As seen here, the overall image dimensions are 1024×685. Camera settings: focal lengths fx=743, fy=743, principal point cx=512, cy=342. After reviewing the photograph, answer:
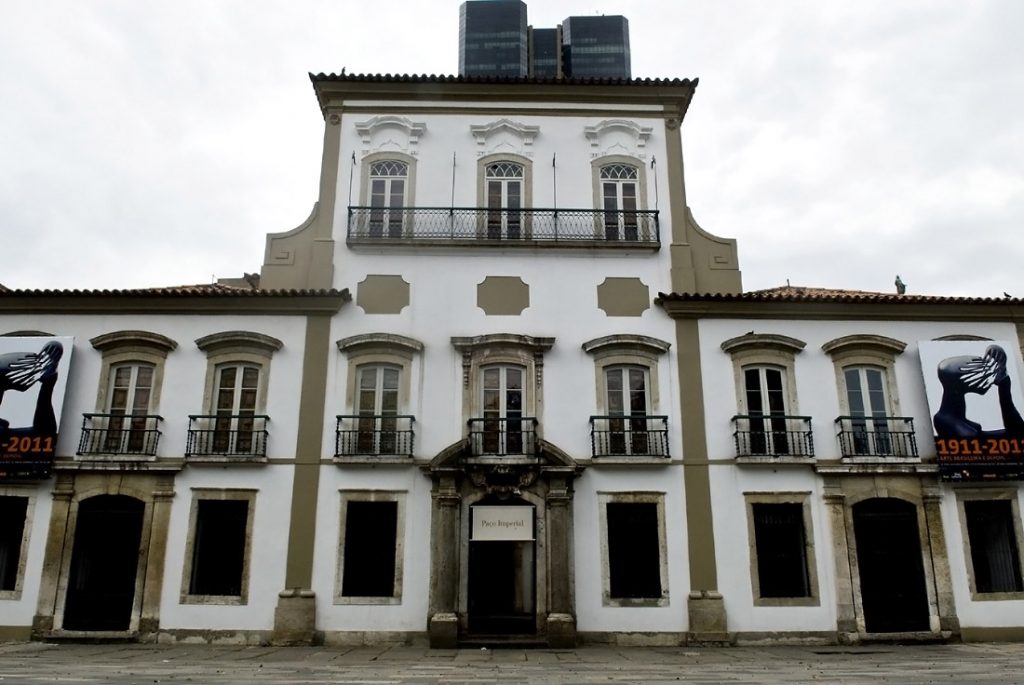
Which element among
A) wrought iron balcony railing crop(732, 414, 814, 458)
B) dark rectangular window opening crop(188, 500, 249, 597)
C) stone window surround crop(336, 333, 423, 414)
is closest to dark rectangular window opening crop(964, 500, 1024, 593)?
wrought iron balcony railing crop(732, 414, 814, 458)

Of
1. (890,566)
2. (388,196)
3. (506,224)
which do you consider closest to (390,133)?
(388,196)

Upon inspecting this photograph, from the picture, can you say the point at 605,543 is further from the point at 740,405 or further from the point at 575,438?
the point at 740,405

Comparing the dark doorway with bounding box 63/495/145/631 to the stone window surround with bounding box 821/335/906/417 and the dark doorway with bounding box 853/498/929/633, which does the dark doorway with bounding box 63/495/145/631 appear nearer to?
the dark doorway with bounding box 853/498/929/633

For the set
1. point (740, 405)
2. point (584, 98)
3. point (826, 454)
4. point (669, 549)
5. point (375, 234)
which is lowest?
point (669, 549)

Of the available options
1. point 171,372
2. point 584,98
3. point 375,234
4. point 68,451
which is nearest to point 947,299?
point 584,98

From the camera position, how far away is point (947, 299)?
16656 mm

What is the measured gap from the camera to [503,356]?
16188mm

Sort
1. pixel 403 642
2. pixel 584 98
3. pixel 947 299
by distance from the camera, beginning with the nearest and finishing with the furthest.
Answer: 1. pixel 403 642
2. pixel 947 299
3. pixel 584 98

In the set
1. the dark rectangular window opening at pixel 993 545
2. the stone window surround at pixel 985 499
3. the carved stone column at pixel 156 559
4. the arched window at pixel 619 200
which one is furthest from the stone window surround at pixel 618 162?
the carved stone column at pixel 156 559

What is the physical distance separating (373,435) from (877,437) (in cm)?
1079

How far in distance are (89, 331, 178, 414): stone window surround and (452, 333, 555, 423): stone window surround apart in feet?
20.8

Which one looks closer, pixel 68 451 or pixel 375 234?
pixel 68 451

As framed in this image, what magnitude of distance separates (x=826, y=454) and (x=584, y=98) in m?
10.1

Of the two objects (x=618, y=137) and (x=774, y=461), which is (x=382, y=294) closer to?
(x=618, y=137)
